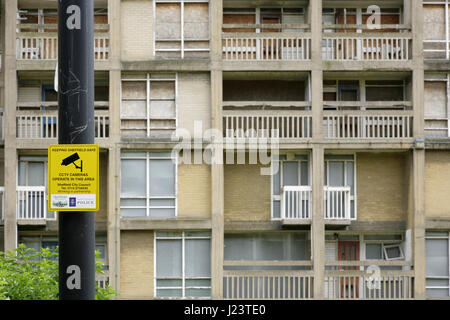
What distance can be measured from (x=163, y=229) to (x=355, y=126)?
25.1 ft

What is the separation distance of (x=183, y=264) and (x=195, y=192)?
2482mm

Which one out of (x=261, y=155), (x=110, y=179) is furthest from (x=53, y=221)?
(x=261, y=155)

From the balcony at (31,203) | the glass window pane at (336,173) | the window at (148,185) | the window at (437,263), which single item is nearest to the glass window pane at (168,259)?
the window at (148,185)

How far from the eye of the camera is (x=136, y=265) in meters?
23.7

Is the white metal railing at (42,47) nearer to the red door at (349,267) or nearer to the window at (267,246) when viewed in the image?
the window at (267,246)

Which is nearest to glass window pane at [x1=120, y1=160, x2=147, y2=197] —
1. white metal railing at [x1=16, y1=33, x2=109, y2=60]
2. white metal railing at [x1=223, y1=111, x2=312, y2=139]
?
white metal railing at [x1=223, y1=111, x2=312, y2=139]

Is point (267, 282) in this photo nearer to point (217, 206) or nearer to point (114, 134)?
point (217, 206)

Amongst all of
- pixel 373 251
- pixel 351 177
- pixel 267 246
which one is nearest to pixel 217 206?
pixel 267 246

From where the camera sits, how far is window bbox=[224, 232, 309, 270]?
979 inches

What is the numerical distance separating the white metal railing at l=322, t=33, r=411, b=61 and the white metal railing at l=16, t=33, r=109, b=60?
778 centimetres

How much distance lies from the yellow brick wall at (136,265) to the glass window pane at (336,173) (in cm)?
673

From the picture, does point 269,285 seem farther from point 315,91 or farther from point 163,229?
point 315,91

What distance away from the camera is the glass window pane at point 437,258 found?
24250 millimetres
